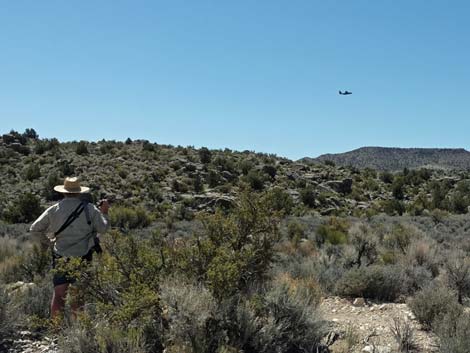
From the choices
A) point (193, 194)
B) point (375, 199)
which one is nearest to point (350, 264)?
point (193, 194)

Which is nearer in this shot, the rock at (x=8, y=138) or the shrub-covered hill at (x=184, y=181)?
the shrub-covered hill at (x=184, y=181)

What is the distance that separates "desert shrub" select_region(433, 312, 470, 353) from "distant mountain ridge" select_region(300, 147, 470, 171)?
9084 cm

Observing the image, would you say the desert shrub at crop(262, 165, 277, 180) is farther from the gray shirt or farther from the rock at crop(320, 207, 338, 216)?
the gray shirt

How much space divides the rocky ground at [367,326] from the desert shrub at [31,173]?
2952 centimetres

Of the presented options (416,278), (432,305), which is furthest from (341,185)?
(432,305)

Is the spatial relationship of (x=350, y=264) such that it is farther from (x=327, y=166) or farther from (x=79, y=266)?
(x=327, y=166)

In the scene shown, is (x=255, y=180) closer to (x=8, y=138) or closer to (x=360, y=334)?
(x=8, y=138)

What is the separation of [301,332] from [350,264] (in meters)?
5.40

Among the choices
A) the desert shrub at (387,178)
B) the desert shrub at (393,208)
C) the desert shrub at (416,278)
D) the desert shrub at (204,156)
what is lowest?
the desert shrub at (393,208)

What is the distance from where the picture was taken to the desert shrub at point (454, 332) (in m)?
5.00

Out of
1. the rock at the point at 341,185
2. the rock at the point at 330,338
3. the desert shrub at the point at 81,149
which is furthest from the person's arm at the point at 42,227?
the desert shrub at the point at 81,149

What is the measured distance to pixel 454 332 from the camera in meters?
5.72

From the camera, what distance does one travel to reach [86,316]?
5082 millimetres

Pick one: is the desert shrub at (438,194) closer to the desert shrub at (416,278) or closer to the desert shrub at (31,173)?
the desert shrub at (416,278)
